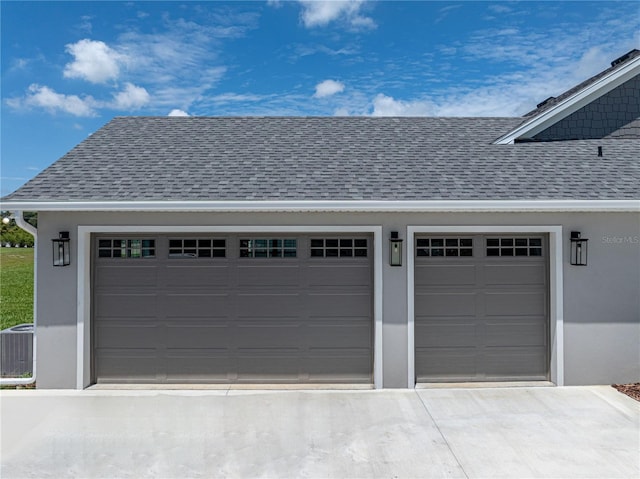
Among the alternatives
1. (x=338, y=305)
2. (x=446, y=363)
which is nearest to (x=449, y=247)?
(x=446, y=363)

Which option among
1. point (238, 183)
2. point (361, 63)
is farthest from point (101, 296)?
point (361, 63)

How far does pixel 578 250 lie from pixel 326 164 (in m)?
4.05

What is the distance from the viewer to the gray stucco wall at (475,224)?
5898 millimetres

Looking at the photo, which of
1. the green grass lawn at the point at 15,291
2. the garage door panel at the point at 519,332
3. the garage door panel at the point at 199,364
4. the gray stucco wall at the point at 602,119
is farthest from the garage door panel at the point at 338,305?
the green grass lawn at the point at 15,291

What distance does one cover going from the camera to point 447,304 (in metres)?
6.15

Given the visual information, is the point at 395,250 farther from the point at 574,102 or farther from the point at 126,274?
the point at 574,102

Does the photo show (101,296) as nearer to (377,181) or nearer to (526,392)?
(377,181)

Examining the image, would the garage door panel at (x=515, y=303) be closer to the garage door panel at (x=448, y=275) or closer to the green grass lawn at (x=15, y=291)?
the garage door panel at (x=448, y=275)

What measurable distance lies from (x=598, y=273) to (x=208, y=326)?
585 centimetres

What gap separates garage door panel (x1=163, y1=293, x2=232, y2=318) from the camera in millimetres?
6117

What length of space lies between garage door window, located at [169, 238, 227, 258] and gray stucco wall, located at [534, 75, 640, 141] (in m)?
6.53

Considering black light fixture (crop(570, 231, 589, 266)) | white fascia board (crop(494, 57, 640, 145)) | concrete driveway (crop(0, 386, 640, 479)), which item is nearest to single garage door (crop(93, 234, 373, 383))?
concrete driveway (crop(0, 386, 640, 479))

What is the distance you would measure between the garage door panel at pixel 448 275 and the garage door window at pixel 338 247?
3.17 feet

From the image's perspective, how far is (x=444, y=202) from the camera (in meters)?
5.64
